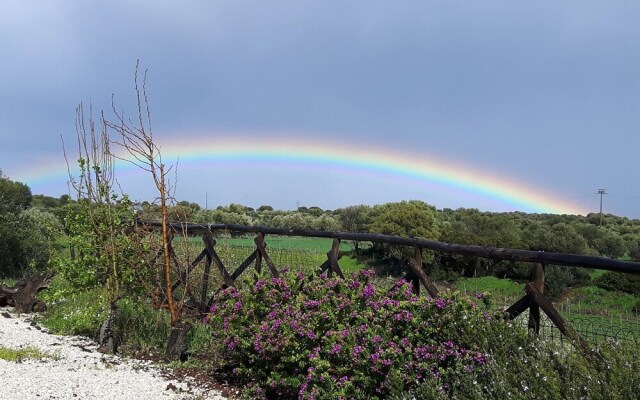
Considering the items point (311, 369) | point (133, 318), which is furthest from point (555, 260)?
point (133, 318)

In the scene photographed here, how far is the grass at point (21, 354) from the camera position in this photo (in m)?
5.26

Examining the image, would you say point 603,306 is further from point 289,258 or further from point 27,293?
point 27,293

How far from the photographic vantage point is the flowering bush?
3.81m

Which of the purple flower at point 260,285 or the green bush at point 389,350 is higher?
the purple flower at point 260,285

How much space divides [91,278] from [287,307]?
2.93 meters

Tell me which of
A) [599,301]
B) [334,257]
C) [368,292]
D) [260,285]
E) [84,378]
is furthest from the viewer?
[599,301]

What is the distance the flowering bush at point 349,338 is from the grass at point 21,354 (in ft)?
5.82

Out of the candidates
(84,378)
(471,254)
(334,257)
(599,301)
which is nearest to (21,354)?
(84,378)

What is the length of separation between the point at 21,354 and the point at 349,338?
338 cm

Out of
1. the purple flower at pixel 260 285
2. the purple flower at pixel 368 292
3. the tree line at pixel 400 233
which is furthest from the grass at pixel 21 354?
the purple flower at pixel 368 292

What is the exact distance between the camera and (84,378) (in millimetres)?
4797

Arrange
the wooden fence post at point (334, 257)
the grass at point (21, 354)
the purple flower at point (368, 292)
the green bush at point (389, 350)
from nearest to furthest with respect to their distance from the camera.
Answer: the green bush at point (389, 350)
the purple flower at point (368, 292)
the grass at point (21, 354)
the wooden fence post at point (334, 257)

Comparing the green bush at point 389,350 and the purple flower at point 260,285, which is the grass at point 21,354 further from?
the purple flower at point 260,285

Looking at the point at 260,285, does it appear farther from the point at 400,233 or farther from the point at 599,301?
the point at 400,233
